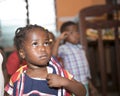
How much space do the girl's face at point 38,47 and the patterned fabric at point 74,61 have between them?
41.6 inches

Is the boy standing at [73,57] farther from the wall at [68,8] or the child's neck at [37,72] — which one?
the wall at [68,8]

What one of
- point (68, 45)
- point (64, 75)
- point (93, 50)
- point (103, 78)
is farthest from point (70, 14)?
point (64, 75)

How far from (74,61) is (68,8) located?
4.66 feet

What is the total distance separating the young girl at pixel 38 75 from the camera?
3.47 ft

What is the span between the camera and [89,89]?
2.09 metres

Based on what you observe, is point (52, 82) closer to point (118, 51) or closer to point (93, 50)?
point (118, 51)

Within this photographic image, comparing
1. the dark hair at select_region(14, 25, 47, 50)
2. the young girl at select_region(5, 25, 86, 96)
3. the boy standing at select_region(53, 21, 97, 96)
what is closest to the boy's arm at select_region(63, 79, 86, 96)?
the young girl at select_region(5, 25, 86, 96)

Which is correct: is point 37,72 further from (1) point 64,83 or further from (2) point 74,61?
(2) point 74,61

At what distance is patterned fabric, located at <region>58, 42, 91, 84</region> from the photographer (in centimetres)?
214

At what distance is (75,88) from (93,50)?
8.83 feet

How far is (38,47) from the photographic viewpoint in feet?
3.52

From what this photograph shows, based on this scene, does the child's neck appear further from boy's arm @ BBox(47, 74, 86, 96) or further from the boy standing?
the boy standing

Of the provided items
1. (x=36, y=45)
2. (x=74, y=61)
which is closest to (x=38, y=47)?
(x=36, y=45)

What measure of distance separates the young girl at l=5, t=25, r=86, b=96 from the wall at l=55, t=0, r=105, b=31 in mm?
2250
